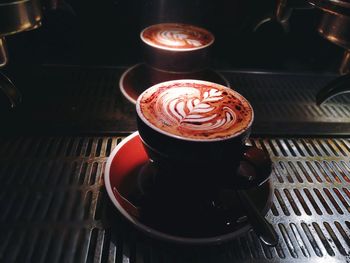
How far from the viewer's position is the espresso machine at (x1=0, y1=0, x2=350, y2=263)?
0.55 meters

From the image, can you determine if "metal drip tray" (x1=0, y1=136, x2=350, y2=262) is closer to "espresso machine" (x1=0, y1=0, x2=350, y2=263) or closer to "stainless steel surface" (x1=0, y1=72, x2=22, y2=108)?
"espresso machine" (x1=0, y1=0, x2=350, y2=263)

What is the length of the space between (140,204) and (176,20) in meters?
0.77

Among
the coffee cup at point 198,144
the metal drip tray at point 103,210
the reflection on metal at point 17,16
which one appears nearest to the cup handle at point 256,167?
the coffee cup at point 198,144

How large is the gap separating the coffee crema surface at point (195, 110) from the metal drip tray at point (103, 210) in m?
0.20

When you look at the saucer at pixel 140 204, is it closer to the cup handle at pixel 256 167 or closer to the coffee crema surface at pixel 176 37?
the cup handle at pixel 256 167

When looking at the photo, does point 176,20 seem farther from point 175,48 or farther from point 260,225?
point 260,225

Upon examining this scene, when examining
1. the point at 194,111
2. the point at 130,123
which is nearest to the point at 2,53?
the point at 130,123

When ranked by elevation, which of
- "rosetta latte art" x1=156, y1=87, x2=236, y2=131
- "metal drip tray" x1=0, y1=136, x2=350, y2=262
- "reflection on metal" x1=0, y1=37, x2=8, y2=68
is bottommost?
"metal drip tray" x1=0, y1=136, x2=350, y2=262

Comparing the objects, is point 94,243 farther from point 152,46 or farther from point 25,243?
point 152,46

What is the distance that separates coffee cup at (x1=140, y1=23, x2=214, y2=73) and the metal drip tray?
283 millimetres

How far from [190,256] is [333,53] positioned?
3.25 ft

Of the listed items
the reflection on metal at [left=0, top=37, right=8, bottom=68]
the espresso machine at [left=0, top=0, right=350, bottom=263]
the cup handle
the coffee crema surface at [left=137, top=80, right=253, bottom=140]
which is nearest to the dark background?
the espresso machine at [left=0, top=0, right=350, bottom=263]

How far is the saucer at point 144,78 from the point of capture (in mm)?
942

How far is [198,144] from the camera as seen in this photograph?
512 mm
